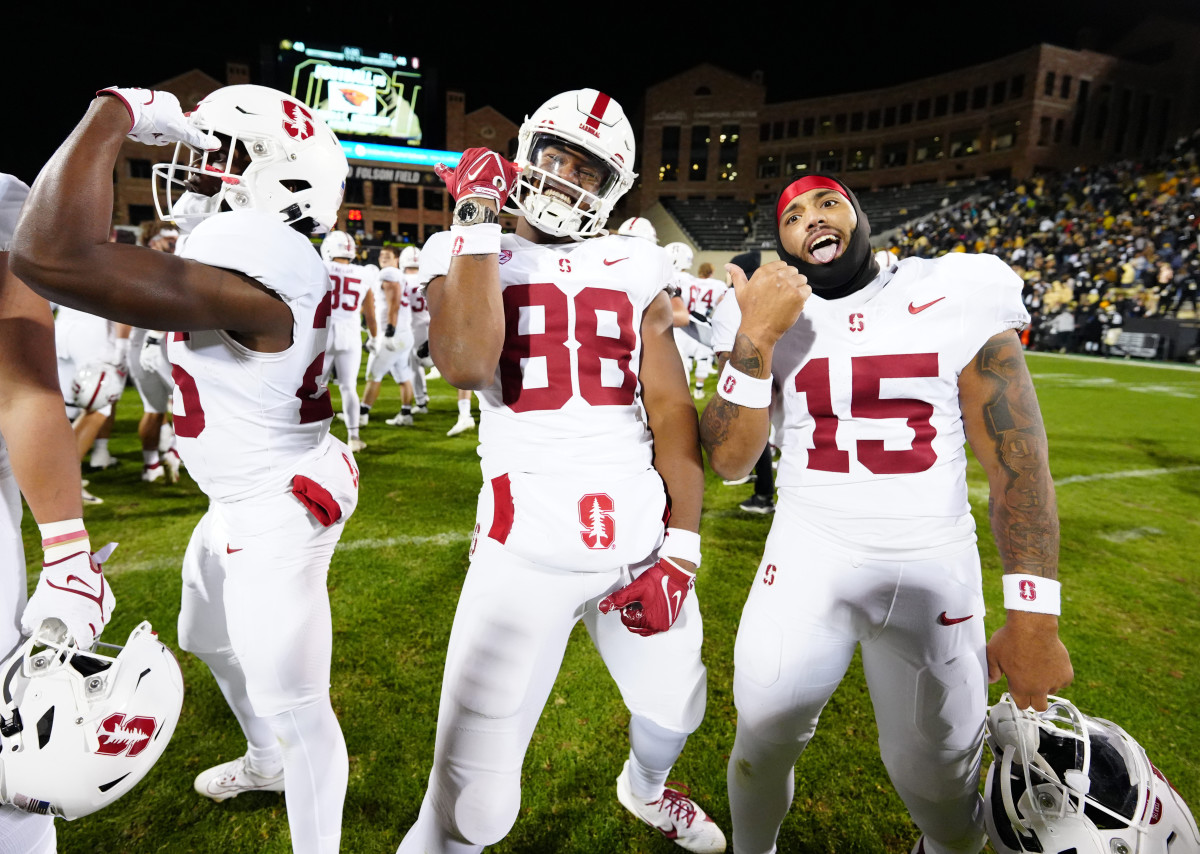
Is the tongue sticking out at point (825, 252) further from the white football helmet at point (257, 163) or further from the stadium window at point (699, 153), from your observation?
the stadium window at point (699, 153)

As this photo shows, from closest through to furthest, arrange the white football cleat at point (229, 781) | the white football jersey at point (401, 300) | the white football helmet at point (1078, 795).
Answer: the white football helmet at point (1078, 795) → the white football cleat at point (229, 781) → the white football jersey at point (401, 300)

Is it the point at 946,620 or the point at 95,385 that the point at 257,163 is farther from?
the point at 95,385

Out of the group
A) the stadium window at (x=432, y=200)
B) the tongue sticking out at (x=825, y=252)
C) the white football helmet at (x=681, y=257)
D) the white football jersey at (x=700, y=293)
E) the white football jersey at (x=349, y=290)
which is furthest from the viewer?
the stadium window at (x=432, y=200)

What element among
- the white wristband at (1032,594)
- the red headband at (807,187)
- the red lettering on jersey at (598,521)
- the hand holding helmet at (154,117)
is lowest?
the white wristband at (1032,594)

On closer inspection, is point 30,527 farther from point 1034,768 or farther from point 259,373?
point 1034,768

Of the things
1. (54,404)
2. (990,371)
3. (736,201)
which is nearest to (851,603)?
(990,371)

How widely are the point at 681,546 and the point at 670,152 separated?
1893 inches

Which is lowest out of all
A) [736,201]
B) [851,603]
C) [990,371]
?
[851,603]

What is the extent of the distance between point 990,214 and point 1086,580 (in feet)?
105

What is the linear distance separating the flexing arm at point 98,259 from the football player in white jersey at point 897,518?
138 centimetres

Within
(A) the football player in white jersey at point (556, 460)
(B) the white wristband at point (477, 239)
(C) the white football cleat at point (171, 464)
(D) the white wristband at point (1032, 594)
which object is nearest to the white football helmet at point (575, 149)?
(A) the football player in white jersey at point (556, 460)

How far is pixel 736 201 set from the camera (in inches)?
1746

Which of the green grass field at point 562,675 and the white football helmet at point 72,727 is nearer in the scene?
the white football helmet at point 72,727

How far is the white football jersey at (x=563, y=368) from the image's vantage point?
1862 millimetres
